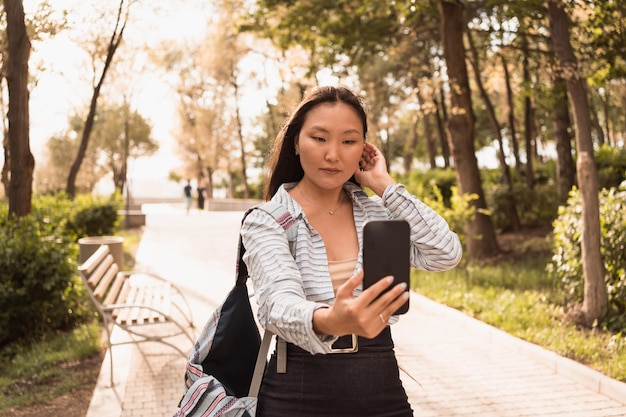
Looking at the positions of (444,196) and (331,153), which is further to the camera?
(444,196)

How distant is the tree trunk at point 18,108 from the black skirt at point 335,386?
777 cm

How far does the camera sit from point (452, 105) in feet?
42.4

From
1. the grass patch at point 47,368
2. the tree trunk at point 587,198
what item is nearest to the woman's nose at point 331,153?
the grass patch at point 47,368

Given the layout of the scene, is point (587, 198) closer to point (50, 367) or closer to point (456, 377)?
point (456, 377)

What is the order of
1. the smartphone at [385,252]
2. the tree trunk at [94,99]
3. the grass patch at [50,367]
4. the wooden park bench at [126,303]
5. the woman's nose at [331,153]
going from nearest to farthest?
the smartphone at [385,252] < the woman's nose at [331,153] < the grass patch at [50,367] < the wooden park bench at [126,303] < the tree trunk at [94,99]

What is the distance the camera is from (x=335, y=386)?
6.75ft

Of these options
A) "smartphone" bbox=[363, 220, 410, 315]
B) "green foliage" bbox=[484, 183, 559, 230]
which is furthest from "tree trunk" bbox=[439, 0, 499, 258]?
"smartphone" bbox=[363, 220, 410, 315]

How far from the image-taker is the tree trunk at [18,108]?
8797 mm

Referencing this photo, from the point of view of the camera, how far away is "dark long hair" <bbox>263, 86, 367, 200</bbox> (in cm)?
215

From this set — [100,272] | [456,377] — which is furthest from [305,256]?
[100,272]

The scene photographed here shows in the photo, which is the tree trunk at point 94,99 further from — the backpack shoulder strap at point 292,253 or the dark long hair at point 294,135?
the backpack shoulder strap at point 292,253

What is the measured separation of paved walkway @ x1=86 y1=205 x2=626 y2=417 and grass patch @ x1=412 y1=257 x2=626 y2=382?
18cm

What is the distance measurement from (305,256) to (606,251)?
6.54 meters

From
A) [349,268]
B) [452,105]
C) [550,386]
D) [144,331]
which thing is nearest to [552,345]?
[550,386]
